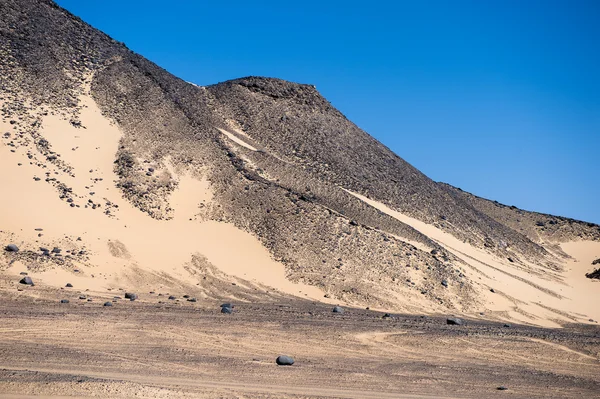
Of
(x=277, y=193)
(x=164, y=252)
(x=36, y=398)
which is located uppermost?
(x=277, y=193)

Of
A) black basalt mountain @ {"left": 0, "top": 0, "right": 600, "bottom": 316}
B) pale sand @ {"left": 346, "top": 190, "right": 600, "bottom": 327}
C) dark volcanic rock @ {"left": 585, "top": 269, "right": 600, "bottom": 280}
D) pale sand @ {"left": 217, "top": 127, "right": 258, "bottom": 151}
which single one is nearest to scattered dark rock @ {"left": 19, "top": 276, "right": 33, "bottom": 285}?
black basalt mountain @ {"left": 0, "top": 0, "right": 600, "bottom": 316}

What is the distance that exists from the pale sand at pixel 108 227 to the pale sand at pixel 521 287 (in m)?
10.1

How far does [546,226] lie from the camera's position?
6775cm

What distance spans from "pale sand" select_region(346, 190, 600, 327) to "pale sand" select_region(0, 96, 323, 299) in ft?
33.1

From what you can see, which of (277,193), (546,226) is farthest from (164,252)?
(546,226)

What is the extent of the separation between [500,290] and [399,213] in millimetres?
8817

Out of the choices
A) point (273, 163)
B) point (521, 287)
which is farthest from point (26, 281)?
point (521, 287)

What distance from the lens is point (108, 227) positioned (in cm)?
3406

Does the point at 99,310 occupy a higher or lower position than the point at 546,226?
lower

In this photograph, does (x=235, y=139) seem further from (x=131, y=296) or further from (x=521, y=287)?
(x=131, y=296)

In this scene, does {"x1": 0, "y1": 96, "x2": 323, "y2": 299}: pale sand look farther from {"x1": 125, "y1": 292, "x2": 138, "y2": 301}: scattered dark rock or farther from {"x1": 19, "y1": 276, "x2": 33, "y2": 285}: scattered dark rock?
{"x1": 125, "y1": 292, "x2": 138, "y2": 301}: scattered dark rock

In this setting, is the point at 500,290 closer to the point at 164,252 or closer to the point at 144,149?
the point at 164,252

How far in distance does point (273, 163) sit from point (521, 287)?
15861 millimetres

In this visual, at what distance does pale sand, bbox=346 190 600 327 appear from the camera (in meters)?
36.8
